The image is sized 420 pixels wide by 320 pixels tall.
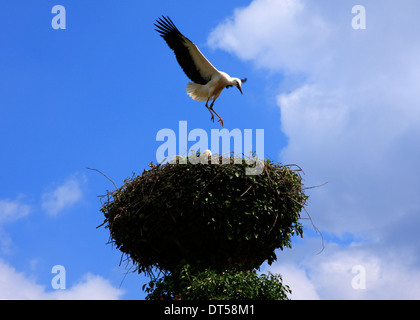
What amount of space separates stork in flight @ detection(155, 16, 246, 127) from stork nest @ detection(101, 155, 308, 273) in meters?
2.27

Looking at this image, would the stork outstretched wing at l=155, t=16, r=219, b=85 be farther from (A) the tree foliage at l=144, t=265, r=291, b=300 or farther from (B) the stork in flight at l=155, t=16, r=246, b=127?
(A) the tree foliage at l=144, t=265, r=291, b=300

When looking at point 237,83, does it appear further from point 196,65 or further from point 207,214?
point 207,214

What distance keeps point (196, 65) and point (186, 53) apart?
0.34 meters

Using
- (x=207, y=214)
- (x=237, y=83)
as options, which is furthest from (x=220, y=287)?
(x=237, y=83)

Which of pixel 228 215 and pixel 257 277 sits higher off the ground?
pixel 228 215

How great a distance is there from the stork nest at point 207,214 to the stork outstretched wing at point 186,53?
9.37 ft

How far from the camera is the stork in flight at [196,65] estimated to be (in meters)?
10.7

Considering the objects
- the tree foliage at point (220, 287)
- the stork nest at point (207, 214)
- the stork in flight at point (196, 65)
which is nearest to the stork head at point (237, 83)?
the stork in flight at point (196, 65)

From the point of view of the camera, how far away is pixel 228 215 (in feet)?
28.1
